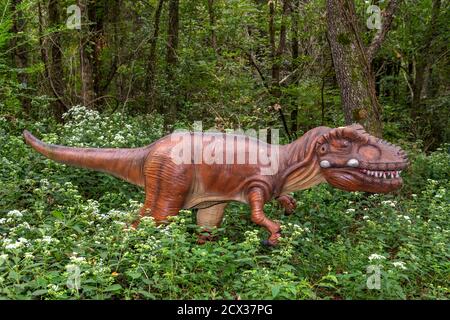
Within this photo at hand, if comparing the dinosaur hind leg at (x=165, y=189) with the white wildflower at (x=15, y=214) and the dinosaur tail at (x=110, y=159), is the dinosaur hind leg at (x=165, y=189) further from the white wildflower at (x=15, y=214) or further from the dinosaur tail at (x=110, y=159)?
the white wildflower at (x=15, y=214)

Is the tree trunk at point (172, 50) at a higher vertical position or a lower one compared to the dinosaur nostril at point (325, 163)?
higher

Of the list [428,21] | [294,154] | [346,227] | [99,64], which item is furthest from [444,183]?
[99,64]

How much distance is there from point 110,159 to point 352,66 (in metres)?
3.48

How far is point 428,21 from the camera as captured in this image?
13836mm

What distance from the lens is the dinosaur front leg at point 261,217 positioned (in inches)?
180

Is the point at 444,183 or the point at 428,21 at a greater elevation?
the point at 428,21

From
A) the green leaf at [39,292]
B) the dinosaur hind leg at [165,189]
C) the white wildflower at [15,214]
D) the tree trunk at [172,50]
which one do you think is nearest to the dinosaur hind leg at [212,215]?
the dinosaur hind leg at [165,189]

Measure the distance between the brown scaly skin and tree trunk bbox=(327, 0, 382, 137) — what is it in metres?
2.31

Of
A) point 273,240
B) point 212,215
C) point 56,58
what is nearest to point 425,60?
point 56,58

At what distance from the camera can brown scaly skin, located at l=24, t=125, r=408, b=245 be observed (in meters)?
4.66

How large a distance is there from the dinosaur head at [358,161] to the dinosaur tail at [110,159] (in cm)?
172

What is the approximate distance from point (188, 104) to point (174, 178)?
6.66 m

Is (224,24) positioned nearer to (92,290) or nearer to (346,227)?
(346,227)

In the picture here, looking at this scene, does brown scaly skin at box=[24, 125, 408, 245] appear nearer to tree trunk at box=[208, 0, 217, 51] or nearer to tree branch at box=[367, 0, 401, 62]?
tree branch at box=[367, 0, 401, 62]
